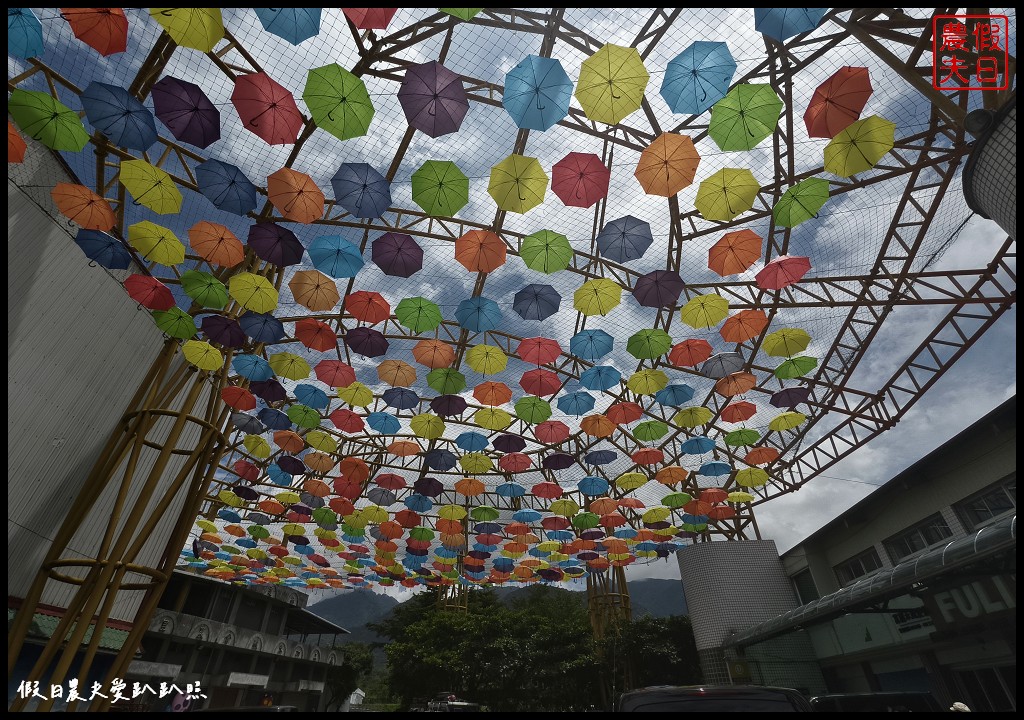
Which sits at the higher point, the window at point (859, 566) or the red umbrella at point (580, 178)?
the red umbrella at point (580, 178)

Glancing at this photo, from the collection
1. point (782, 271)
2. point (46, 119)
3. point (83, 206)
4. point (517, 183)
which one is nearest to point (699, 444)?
point (782, 271)

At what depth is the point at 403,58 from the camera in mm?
10203

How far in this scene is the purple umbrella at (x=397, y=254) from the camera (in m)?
11.4

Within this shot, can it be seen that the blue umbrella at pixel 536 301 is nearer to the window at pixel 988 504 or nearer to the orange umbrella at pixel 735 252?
the orange umbrella at pixel 735 252

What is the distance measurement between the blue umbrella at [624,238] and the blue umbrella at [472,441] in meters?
9.19

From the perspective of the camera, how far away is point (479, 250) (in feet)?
36.7

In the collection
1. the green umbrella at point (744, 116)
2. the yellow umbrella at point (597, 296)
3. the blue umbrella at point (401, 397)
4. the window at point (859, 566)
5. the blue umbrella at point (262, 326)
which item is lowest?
the window at point (859, 566)

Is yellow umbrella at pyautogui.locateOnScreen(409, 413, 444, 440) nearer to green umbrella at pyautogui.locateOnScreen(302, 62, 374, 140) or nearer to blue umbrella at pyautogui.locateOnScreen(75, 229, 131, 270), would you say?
blue umbrella at pyautogui.locateOnScreen(75, 229, 131, 270)

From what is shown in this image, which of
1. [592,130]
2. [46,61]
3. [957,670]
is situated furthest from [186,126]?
[957,670]

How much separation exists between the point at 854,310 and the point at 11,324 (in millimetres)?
20382

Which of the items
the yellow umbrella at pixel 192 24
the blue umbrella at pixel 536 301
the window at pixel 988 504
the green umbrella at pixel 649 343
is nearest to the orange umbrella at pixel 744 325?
the green umbrella at pixel 649 343

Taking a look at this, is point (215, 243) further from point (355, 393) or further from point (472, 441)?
point (472, 441)

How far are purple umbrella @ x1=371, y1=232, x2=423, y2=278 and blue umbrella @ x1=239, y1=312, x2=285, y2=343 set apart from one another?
11.6 ft

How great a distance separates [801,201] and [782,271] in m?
1.90
